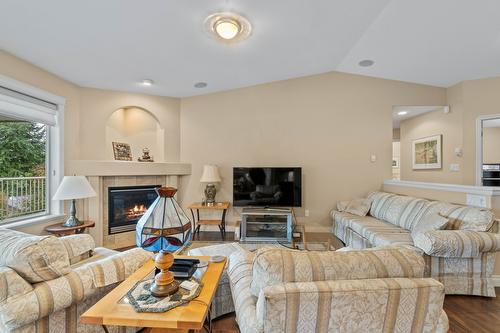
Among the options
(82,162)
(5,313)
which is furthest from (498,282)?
(82,162)

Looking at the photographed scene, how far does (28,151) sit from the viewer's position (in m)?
3.27

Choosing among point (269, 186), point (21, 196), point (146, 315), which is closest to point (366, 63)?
point (269, 186)

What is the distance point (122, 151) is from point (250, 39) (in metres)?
2.94

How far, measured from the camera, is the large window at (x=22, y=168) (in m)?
2.97

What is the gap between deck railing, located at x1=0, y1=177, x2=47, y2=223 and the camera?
117 inches

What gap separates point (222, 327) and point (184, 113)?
388cm

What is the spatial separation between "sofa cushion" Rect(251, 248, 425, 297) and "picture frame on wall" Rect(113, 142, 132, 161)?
3.94 metres

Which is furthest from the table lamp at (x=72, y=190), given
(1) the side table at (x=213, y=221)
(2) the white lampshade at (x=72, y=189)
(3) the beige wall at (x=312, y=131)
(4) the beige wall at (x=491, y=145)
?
(4) the beige wall at (x=491, y=145)

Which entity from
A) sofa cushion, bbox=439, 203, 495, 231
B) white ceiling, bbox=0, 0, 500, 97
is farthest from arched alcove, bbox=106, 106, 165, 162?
sofa cushion, bbox=439, 203, 495, 231

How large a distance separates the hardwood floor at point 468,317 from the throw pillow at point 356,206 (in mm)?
1740

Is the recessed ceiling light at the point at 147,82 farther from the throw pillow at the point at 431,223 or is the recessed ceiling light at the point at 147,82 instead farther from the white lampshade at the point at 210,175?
the throw pillow at the point at 431,223

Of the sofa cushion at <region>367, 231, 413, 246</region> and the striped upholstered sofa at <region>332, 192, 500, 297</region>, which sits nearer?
the striped upholstered sofa at <region>332, 192, 500, 297</region>

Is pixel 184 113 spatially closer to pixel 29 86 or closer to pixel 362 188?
pixel 29 86

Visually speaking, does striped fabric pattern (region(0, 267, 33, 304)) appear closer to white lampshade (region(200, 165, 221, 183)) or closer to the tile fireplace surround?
the tile fireplace surround
